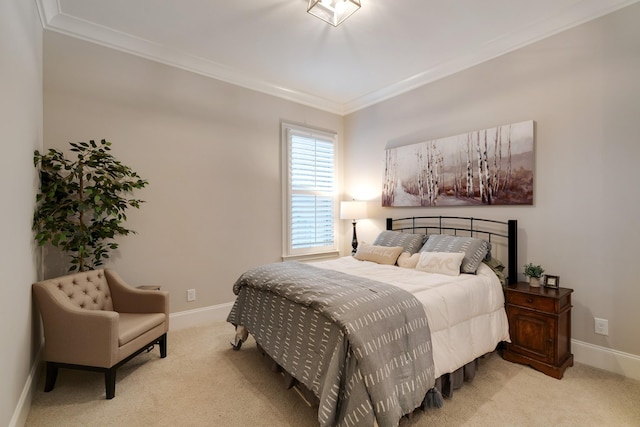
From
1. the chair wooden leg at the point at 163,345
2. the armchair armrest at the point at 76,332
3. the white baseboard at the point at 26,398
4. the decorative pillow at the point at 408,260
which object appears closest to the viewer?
the white baseboard at the point at 26,398

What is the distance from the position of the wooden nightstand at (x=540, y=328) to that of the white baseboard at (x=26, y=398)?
3471 millimetres

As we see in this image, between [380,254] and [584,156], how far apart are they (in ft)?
6.56

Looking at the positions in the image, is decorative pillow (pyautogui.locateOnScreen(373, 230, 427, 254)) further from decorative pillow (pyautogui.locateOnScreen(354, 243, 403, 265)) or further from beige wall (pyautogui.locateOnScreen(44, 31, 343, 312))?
beige wall (pyautogui.locateOnScreen(44, 31, 343, 312))

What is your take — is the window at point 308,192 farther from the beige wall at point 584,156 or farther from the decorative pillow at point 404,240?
the beige wall at point 584,156

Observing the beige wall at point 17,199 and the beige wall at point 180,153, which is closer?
the beige wall at point 17,199

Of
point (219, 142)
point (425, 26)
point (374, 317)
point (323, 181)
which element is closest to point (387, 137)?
point (323, 181)

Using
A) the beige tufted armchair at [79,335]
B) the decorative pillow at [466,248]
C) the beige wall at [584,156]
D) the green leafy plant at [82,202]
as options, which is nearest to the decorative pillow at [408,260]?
the decorative pillow at [466,248]

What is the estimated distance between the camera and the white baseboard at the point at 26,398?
1700 millimetres

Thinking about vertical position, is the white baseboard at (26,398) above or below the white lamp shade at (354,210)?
below

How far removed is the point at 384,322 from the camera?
5.67ft

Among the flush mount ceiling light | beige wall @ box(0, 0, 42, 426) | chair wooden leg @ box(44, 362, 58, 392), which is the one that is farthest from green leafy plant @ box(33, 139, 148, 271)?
the flush mount ceiling light

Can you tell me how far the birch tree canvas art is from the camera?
114 inches

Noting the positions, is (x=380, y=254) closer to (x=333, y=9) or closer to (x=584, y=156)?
(x=584, y=156)

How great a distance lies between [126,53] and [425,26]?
3.00m
